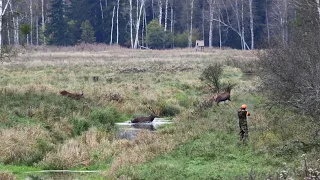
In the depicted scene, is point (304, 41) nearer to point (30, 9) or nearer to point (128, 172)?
point (128, 172)

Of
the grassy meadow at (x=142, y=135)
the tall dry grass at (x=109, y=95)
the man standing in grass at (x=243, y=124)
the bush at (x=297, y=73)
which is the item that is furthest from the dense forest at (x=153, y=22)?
the man standing in grass at (x=243, y=124)

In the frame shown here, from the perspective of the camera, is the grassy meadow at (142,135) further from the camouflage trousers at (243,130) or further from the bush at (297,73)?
the bush at (297,73)

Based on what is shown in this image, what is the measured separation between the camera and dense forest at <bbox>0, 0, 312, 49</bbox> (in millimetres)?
73625

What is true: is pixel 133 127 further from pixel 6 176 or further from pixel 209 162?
pixel 6 176

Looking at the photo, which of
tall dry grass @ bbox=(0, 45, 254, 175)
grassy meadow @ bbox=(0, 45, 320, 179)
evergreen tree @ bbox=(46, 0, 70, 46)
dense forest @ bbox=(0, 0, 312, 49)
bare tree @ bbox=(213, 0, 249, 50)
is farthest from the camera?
evergreen tree @ bbox=(46, 0, 70, 46)

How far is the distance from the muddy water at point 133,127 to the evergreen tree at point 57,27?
183 ft

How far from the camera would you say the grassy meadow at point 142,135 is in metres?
11.7

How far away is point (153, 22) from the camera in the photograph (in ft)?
→ 236

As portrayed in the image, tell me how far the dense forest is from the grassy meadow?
148 feet

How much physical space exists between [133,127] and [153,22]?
53116mm

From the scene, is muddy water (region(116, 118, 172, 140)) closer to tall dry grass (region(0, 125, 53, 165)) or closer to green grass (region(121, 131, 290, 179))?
tall dry grass (region(0, 125, 53, 165))

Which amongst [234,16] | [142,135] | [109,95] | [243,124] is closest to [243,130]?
[243,124]

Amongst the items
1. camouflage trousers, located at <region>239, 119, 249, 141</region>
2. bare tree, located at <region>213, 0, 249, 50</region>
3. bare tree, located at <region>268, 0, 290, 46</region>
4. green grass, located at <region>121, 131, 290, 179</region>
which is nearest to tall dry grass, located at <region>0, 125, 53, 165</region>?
green grass, located at <region>121, 131, 290, 179</region>

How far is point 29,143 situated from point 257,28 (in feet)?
225
